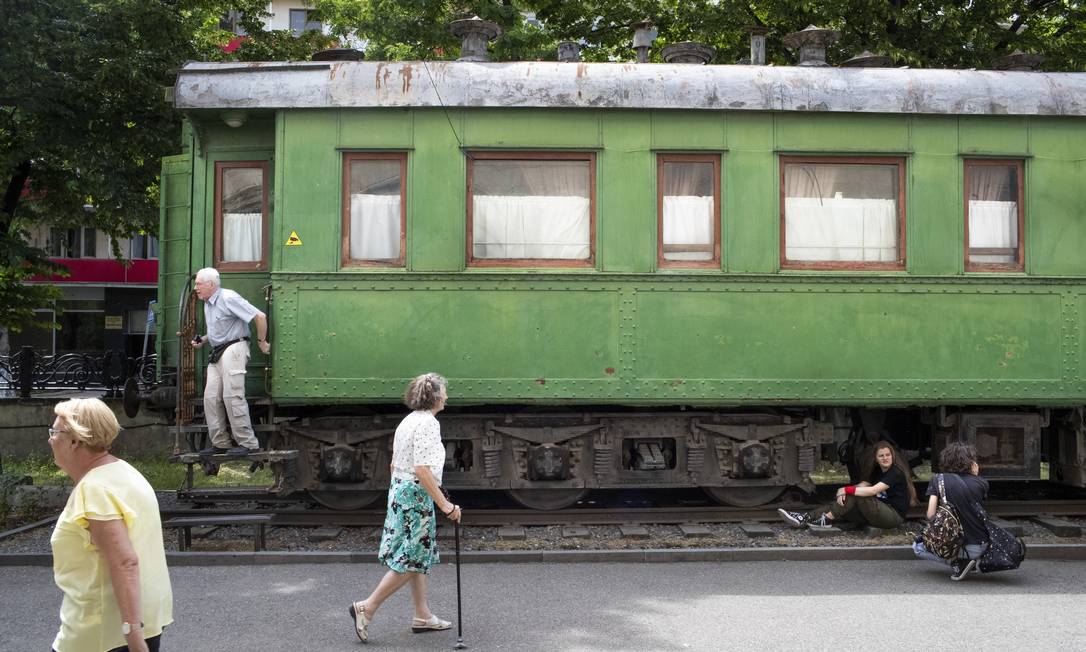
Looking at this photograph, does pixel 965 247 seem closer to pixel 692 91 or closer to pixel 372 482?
pixel 692 91

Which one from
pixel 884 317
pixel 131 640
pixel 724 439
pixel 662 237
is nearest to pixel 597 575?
pixel 724 439

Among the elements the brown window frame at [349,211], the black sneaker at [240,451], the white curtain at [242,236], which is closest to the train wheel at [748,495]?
the brown window frame at [349,211]

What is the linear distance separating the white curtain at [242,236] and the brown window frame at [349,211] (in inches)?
34.3

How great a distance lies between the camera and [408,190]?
786cm

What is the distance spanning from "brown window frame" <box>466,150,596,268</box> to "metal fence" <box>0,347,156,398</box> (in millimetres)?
9852

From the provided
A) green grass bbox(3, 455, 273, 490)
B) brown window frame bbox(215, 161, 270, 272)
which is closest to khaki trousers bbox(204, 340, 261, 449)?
brown window frame bbox(215, 161, 270, 272)

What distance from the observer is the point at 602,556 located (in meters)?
Answer: 7.05

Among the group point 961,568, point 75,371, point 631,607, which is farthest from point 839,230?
point 75,371

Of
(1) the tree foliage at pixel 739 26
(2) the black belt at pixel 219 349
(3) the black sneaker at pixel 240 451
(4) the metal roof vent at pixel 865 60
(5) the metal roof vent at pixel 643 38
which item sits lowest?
(3) the black sneaker at pixel 240 451

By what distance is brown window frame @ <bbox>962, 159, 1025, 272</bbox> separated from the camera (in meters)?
8.17

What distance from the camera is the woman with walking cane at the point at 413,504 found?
510cm

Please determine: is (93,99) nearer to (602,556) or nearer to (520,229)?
(520,229)

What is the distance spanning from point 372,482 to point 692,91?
4.39 meters

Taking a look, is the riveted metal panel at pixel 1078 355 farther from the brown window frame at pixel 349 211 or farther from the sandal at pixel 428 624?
the sandal at pixel 428 624
